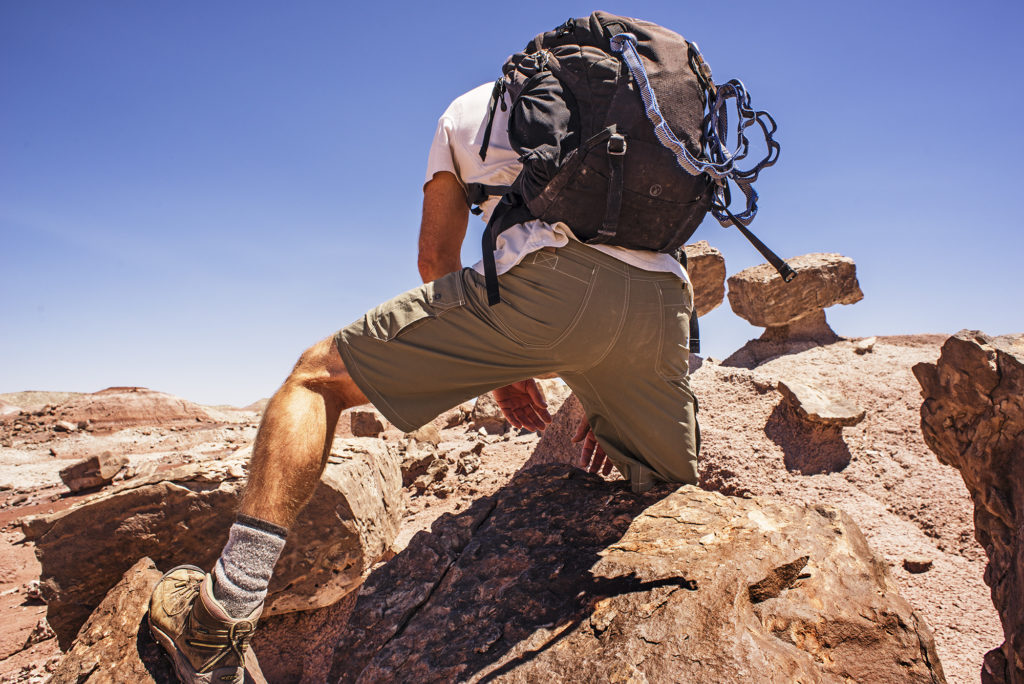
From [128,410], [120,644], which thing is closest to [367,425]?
[120,644]

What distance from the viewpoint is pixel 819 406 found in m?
3.58

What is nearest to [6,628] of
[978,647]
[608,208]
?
[608,208]

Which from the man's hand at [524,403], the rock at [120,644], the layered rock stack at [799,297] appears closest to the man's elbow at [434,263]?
the man's hand at [524,403]

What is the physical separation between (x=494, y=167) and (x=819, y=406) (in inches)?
108

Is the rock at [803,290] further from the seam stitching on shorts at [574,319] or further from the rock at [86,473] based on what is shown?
the rock at [86,473]

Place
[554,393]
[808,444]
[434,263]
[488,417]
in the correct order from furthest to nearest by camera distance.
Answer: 1. [488,417]
2. [554,393]
3. [808,444]
4. [434,263]

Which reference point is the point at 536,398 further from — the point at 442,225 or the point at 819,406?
the point at 819,406

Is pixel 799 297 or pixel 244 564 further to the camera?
pixel 799 297

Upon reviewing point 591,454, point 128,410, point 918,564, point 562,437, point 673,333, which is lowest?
point 918,564

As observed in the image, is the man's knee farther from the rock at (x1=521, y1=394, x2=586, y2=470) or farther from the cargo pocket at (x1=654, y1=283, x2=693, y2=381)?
the rock at (x1=521, y1=394, x2=586, y2=470)

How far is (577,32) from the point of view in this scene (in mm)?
1783

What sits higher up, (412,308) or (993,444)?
(412,308)

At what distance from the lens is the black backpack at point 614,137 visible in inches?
62.7

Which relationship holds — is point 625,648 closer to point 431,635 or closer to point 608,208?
point 431,635
